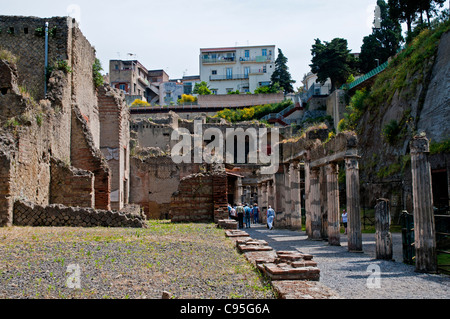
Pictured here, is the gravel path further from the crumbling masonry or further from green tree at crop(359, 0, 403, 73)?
green tree at crop(359, 0, 403, 73)

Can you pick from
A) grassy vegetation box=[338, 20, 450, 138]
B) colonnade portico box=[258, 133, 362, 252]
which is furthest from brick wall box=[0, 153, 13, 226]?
grassy vegetation box=[338, 20, 450, 138]

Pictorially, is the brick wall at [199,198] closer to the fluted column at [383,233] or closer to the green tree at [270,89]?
the fluted column at [383,233]

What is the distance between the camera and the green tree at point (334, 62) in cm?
5506

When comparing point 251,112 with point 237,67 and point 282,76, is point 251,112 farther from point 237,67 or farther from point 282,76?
point 237,67

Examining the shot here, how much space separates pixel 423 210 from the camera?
9422 millimetres

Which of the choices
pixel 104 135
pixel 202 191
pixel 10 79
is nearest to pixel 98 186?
pixel 202 191

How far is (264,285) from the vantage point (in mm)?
6562

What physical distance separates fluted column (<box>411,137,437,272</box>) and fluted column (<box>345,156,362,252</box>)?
144 inches

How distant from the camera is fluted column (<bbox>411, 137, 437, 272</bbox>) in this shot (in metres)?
9.29

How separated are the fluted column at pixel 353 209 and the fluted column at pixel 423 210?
3.65 m

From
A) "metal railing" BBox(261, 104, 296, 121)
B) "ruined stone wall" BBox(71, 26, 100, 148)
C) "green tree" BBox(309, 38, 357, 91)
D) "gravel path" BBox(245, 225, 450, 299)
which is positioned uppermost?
"green tree" BBox(309, 38, 357, 91)

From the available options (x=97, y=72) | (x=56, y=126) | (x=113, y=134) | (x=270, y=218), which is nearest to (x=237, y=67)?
(x=113, y=134)

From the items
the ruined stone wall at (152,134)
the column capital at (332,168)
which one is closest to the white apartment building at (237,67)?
the ruined stone wall at (152,134)

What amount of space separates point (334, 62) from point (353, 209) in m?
44.7
